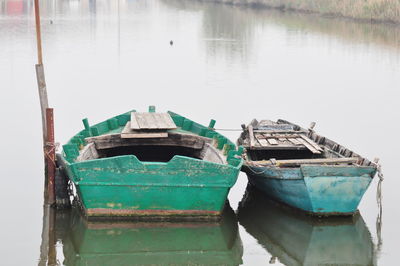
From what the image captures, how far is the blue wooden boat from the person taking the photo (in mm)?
12867

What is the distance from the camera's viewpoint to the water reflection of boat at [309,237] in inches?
493

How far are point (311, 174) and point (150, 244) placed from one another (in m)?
2.95

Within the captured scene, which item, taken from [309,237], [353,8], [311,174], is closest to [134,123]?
[311,174]

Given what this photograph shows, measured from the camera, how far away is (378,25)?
1949 inches

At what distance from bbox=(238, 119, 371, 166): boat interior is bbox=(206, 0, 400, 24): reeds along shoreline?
1362 inches

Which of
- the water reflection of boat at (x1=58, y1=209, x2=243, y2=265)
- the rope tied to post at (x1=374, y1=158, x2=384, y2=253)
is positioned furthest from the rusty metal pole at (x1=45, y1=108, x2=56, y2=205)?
the rope tied to post at (x1=374, y1=158, x2=384, y2=253)

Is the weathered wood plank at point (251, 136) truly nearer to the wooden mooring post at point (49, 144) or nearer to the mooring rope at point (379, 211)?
the mooring rope at point (379, 211)

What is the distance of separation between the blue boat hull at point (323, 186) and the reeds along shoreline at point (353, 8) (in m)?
37.5

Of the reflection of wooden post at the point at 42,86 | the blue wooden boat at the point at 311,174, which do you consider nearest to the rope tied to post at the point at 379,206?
the blue wooden boat at the point at 311,174

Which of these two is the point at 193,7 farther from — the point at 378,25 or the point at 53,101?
the point at 53,101

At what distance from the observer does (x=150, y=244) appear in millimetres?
12555

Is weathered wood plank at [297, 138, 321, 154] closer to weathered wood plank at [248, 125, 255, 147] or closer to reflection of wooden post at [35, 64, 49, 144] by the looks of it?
weathered wood plank at [248, 125, 255, 147]

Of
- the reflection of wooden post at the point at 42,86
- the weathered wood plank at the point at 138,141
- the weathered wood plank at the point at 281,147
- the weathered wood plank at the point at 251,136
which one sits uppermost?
the reflection of wooden post at the point at 42,86

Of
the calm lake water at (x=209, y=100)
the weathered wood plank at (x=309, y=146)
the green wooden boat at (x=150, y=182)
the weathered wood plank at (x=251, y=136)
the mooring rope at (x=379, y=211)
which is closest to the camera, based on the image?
the green wooden boat at (x=150, y=182)
